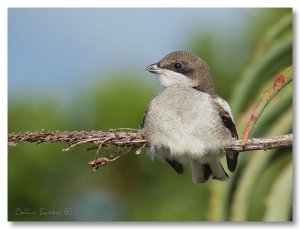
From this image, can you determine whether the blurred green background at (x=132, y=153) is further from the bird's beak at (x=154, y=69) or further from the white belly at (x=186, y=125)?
the white belly at (x=186, y=125)

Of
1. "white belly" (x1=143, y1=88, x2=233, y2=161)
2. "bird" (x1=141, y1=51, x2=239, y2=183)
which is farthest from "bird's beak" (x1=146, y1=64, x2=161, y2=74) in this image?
"white belly" (x1=143, y1=88, x2=233, y2=161)

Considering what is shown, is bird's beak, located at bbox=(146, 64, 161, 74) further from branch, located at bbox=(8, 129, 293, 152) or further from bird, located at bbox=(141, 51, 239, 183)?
branch, located at bbox=(8, 129, 293, 152)

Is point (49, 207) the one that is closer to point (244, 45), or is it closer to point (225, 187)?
point (225, 187)

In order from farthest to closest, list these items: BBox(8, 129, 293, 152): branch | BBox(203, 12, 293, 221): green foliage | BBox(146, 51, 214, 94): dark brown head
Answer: BBox(203, 12, 293, 221): green foliage < BBox(146, 51, 214, 94): dark brown head < BBox(8, 129, 293, 152): branch

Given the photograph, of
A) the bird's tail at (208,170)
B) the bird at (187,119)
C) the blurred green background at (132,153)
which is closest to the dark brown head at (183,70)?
the bird at (187,119)

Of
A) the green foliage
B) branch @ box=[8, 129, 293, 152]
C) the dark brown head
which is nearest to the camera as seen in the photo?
branch @ box=[8, 129, 293, 152]
